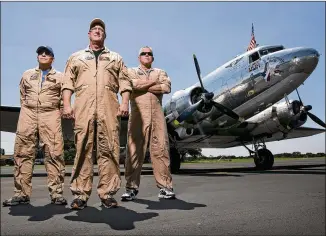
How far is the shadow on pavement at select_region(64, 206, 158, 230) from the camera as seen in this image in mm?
3026

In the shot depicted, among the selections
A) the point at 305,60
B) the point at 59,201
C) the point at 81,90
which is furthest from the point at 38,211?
the point at 305,60

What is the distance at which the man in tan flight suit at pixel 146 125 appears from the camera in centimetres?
391

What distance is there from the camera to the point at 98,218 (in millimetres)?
3133

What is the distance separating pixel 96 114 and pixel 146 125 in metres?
0.93

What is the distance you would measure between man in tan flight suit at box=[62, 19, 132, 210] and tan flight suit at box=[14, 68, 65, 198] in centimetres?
39

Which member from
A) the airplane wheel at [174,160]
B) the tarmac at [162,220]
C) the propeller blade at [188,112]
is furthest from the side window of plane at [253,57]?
the tarmac at [162,220]

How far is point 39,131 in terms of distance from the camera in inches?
144

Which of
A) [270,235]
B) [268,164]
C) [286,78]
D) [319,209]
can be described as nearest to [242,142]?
[268,164]

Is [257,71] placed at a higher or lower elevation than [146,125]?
higher

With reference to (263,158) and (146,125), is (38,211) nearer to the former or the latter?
(146,125)

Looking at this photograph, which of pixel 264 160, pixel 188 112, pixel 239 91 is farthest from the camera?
pixel 264 160

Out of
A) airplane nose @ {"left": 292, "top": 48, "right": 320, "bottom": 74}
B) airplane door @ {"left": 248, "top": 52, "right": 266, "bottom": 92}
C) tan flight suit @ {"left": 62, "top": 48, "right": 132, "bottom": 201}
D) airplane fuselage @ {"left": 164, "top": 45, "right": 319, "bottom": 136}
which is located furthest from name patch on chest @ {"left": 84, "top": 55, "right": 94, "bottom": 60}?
airplane nose @ {"left": 292, "top": 48, "right": 320, "bottom": 74}

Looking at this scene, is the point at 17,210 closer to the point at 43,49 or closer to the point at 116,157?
the point at 116,157

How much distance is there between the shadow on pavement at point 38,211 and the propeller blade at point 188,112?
11.1 meters
